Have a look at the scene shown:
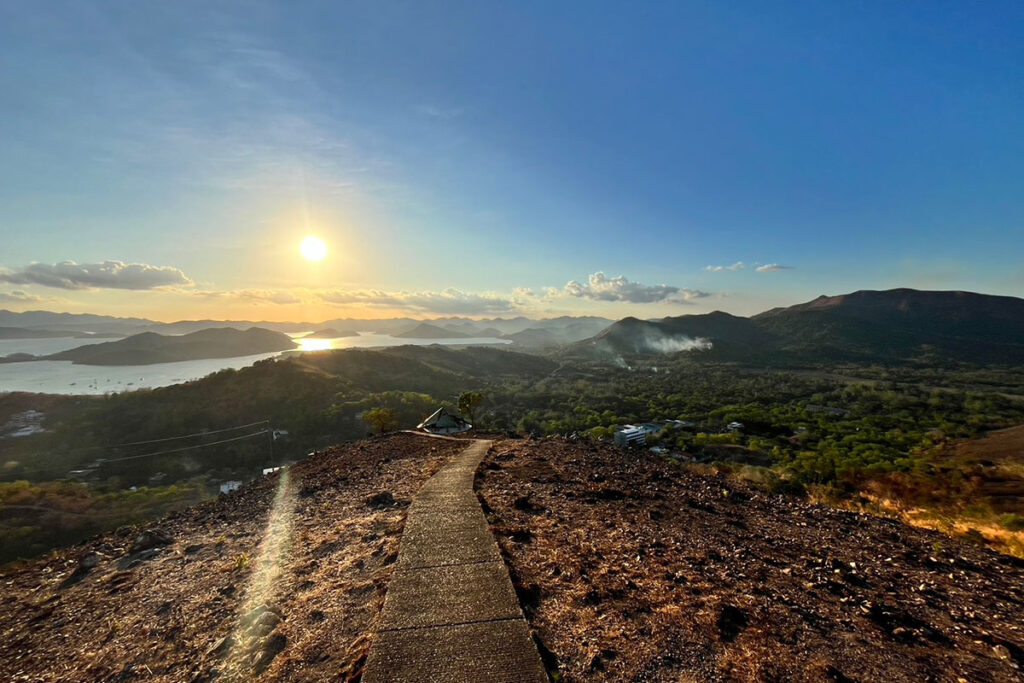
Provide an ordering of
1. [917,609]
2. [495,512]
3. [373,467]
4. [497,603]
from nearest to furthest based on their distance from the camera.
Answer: [497,603] → [917,609] → [495,512] → [373,467]

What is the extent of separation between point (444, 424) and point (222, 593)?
65.6 feet

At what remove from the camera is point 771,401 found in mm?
99000

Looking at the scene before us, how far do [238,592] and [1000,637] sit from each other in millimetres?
12615

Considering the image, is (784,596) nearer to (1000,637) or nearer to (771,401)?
(1000,637)

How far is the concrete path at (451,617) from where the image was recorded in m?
4.50

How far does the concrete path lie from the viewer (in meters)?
4.50

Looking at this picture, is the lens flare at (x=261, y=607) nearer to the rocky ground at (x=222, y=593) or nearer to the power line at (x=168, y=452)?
the rocky ground at (x=222, y=593)

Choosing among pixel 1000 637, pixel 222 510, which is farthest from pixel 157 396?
pixel 1000 637

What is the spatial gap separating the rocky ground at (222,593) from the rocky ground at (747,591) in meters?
2.86

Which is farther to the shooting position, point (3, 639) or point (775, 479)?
point (775, 479)

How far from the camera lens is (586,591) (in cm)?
633

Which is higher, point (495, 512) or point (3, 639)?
point (495, 512)

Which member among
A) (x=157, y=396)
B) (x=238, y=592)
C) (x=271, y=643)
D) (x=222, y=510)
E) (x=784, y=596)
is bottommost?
(x=157, y=396)

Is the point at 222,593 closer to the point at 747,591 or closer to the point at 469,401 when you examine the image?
the point at 747,591
